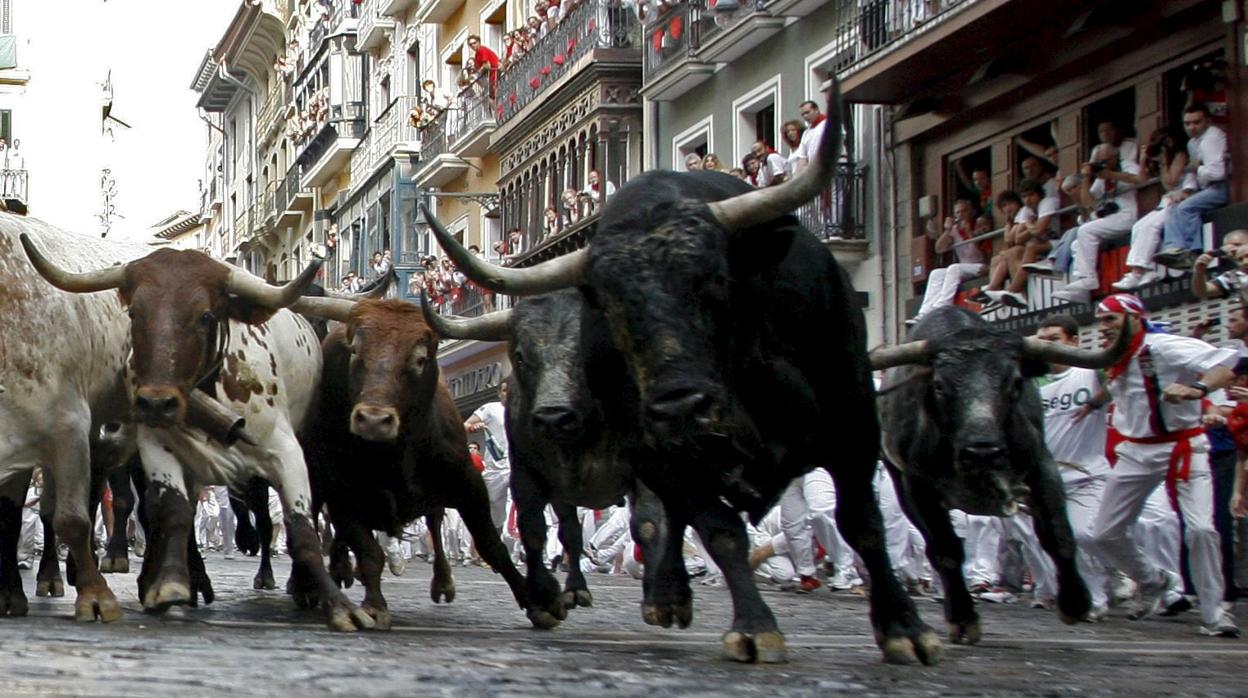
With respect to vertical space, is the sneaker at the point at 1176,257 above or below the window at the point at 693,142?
below

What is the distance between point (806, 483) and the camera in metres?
17.2

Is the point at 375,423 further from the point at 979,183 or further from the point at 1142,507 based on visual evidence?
the point at 979,183

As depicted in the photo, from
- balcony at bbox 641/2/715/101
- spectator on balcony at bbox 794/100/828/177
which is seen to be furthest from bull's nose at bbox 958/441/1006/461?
balcony at bbox 641/2/715/101

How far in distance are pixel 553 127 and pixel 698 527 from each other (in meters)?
30.8

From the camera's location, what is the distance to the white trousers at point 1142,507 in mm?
11547

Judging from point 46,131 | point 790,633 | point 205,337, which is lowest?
point 790,633

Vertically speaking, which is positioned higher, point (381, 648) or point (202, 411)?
point (202, 411)

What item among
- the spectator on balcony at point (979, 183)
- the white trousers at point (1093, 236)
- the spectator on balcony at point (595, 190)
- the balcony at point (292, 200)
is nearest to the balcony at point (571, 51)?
the spectator on balcony at point (595, 190)

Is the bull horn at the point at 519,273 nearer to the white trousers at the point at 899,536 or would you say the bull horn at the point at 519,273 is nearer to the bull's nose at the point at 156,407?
the bull's nose at the point at 156,407

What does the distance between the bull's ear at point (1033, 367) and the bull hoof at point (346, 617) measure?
3.41m

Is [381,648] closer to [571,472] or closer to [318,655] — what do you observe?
[318,655]

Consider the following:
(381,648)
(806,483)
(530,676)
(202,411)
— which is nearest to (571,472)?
(202,411)

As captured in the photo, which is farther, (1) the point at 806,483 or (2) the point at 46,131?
(2) the point at 46,131

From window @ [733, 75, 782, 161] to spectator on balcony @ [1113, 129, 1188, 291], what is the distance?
10.7m
